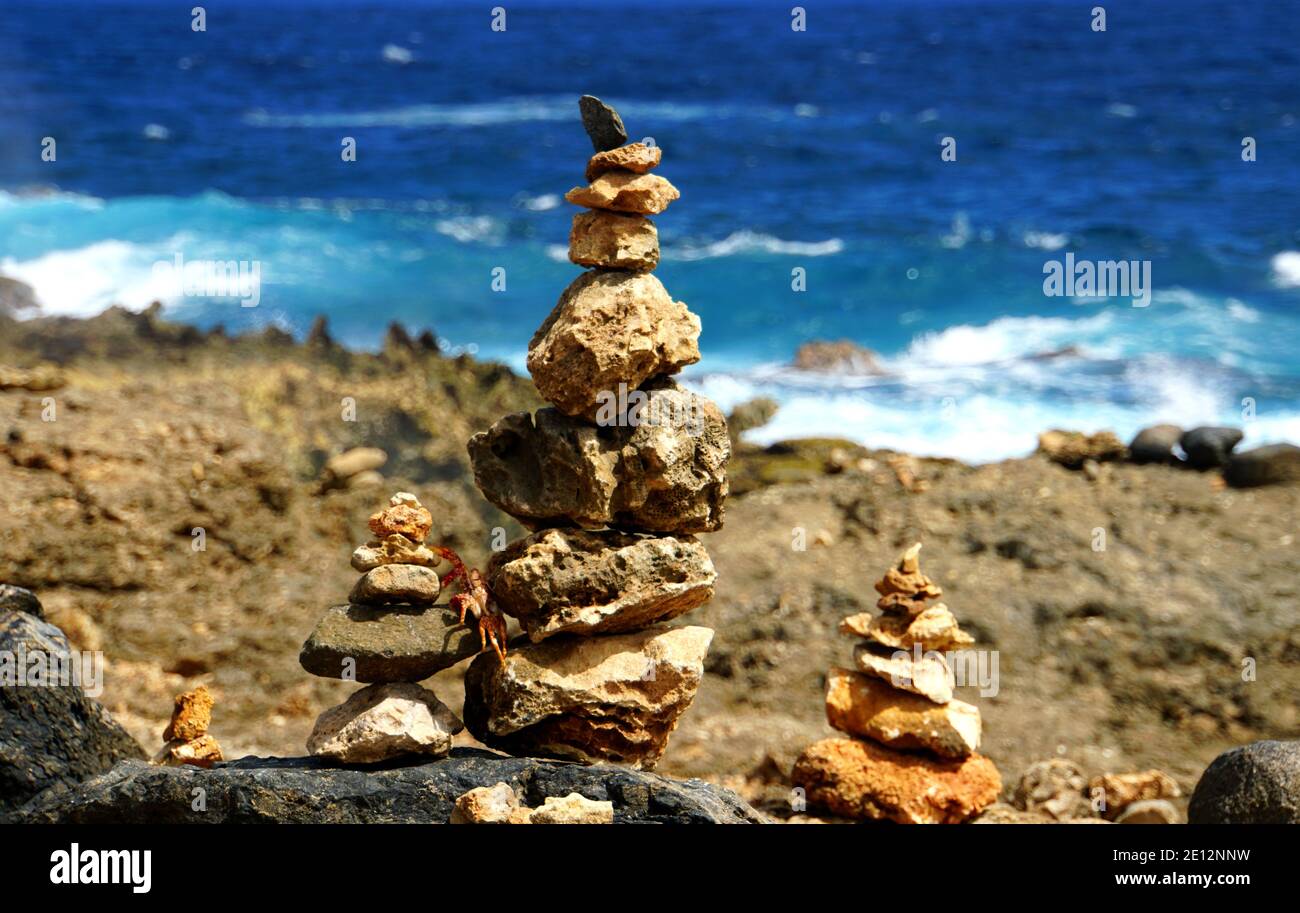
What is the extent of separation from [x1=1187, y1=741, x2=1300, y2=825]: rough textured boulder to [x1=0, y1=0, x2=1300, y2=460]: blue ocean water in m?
13.3

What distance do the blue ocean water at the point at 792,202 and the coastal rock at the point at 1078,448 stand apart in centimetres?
681

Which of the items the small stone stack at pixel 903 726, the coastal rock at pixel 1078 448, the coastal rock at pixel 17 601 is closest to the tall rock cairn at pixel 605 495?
the small stone stack at pixel 903 726

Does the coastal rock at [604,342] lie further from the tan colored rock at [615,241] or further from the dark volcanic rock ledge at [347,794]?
the dark volcanic rock ledge at [347,794]

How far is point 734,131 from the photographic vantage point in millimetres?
46812

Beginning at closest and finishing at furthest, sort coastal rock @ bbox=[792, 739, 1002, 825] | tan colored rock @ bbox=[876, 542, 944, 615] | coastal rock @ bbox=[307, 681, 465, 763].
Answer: coastal rock @ bbox=[307, 681, 465, 763] → tan colored rock @ bbox=[876, 542, 944, 615] → coastal rock @ bbox=[792, 739, 1002, 825]

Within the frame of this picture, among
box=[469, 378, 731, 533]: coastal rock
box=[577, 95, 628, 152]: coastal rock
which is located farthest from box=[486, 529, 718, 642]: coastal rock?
box=[577, 95, 628, 152]: coastal rock

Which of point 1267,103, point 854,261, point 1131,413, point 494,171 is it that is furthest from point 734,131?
point 1131,413

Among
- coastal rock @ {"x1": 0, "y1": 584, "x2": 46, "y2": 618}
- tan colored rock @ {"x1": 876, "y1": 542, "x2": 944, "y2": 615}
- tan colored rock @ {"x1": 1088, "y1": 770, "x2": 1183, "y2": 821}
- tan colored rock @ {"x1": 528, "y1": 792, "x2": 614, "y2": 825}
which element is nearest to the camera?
tan colored rock @ {"x1": 528, "y1": 792, "x2": 614, "y2": 825}

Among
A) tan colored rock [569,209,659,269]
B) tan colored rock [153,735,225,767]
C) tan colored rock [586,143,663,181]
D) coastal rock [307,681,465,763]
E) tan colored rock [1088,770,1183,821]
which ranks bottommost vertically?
tan colored rock [1088,770,1183,821]

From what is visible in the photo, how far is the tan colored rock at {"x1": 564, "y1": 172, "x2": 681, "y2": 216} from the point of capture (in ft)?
27.9

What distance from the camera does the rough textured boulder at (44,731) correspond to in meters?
8.38

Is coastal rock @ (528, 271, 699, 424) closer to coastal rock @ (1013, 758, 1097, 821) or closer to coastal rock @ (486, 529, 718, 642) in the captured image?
coastal rock @ (486, 529, 718, 642)
